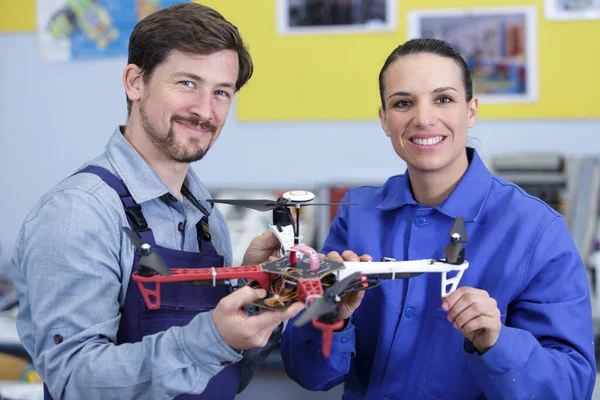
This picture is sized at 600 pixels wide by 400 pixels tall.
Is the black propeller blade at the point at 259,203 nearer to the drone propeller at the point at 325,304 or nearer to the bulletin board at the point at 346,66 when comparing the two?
the drone propeller at the point at 325,304

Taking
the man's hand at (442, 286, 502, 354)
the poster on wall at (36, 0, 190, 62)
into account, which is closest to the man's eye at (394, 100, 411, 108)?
the man's hand at (442, 286, 502, 354)

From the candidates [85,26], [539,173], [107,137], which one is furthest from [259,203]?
[85,26]

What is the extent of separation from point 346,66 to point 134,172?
1.73 m

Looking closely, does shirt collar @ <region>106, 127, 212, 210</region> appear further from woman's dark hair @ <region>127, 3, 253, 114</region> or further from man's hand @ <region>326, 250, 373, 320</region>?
man's hand @ <region>326, 250, 373, 320</region>

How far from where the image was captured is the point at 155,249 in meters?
1.37

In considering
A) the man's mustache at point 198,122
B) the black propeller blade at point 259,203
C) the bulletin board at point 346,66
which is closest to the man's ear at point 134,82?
the man's mustache at point 198,122

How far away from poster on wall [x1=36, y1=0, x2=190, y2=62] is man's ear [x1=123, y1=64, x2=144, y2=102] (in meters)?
1.71

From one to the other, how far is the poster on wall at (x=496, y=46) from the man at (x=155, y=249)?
5.05 feet

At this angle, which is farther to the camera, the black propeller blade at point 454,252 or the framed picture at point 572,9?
the framed picture at point 572,9

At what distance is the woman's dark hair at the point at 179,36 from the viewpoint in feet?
4.71

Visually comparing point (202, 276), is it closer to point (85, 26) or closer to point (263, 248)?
point (263, 248)

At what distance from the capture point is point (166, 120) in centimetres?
146

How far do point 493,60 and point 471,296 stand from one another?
1885mm

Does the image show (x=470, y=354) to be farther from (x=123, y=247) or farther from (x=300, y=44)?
(x=300, y=44)
